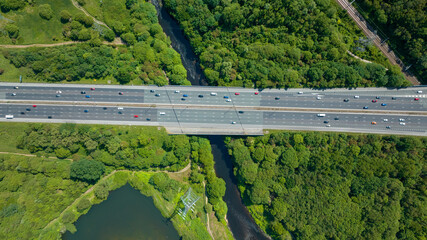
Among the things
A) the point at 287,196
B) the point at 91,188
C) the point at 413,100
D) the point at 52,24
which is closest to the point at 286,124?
the point at 287,196

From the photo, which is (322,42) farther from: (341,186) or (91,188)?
(91,188)

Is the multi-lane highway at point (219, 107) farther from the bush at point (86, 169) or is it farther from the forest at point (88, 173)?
the bush at point (86, 169)

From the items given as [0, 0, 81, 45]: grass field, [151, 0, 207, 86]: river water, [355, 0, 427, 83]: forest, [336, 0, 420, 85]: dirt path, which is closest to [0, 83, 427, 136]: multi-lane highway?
[336, 0, 420, 85]: dirt path

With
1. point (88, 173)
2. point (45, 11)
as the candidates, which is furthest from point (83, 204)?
point (45, 11)

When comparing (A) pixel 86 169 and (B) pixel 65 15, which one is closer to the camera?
(A) pixel 86 169

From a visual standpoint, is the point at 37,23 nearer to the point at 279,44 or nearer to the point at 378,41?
the point at 279,44

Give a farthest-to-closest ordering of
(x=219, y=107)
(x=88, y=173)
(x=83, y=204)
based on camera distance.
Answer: (x=219, y=107), (x=83, y=204), (x=88, y=173)

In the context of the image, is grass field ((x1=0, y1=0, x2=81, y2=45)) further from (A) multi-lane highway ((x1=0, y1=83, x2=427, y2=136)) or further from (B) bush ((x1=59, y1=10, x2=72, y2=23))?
(A) multi-lane highway ((x1=0, y1=83, x2=427, y2=136))
